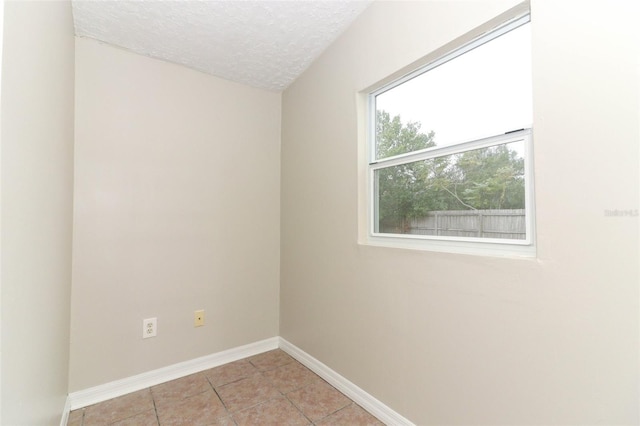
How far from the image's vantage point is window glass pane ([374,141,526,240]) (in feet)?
3.82

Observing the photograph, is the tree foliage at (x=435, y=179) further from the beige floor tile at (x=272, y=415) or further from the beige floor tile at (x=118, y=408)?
the beige floor tile at (x=118, y=408)

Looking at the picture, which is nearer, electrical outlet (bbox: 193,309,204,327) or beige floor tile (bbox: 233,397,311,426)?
beige floor tile (bbox: 233,397,311,426)

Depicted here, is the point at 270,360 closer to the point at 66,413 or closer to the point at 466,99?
the point at 66,413

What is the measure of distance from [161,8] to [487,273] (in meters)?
2.10

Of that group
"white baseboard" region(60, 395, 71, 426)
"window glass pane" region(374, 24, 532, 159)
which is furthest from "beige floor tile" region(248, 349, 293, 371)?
"window glass pane" region(374, 24, 532, 159)

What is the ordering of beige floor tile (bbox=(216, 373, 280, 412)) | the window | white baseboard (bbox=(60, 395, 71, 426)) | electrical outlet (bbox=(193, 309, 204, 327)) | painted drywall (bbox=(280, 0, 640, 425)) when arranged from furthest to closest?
electrical outlet (bbox=(193, 309, 204, 327)), beige floor tile (bbox=(216, 373, 280, 412)), white baseboard (bbox=(60, 395, 71, 426)), the window, painted drywall (bbox=(280, 0, 640, 425))

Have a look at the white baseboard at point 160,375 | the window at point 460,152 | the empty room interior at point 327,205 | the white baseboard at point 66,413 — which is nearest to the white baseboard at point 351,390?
the empty room interior at point 327,205

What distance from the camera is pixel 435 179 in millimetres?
1451

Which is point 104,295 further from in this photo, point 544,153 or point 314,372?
point 544,153

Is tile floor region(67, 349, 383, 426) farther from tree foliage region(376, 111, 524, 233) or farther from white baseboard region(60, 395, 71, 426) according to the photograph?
tree foliage region(376, 111, 524, 233)

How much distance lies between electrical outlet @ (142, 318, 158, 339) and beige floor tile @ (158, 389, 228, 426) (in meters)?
0.47

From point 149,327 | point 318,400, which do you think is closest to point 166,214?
point 149,327

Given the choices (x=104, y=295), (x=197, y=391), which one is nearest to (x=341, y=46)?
(x=104, y=295)

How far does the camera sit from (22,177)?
75cm
